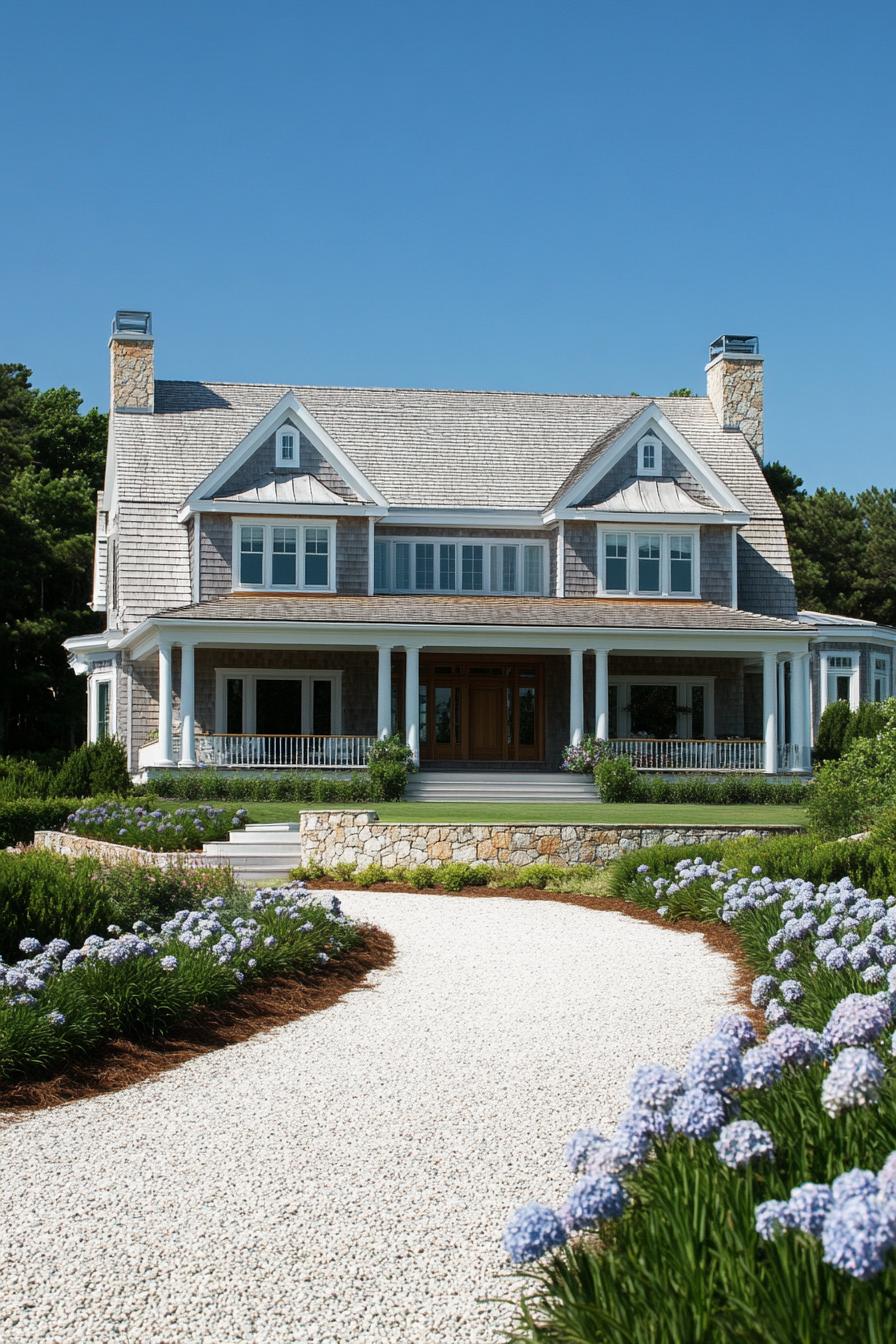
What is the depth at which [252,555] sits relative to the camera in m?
29.9

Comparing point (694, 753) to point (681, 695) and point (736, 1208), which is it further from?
point (736, 1208)

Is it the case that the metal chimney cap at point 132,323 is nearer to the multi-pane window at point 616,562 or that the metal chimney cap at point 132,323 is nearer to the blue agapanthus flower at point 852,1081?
the multi-pane window at point 616,562

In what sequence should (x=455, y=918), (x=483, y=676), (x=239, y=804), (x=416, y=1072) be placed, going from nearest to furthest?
1. (x=416, y=1072)
2. (x=455, y=918)
3. (x=239, y=804)
4. (x=483, y=676)

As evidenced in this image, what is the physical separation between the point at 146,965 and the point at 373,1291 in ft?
13.9

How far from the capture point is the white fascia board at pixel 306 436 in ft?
97.0

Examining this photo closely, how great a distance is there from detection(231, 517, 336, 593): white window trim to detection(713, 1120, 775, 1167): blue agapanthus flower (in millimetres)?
26795

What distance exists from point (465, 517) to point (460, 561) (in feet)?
3.38

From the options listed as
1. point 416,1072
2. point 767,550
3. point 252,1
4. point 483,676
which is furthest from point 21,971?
point 767,550

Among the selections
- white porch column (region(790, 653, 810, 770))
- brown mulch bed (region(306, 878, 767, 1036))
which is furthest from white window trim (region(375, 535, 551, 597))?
brown mulch bed (region(306, 878, 767, 1036))

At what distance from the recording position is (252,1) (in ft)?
47.4

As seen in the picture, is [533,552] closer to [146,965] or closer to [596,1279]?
[146,965]

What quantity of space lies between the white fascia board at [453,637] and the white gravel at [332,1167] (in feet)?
56.3

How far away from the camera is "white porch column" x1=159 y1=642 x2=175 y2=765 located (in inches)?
1057

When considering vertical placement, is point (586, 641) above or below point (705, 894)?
above
